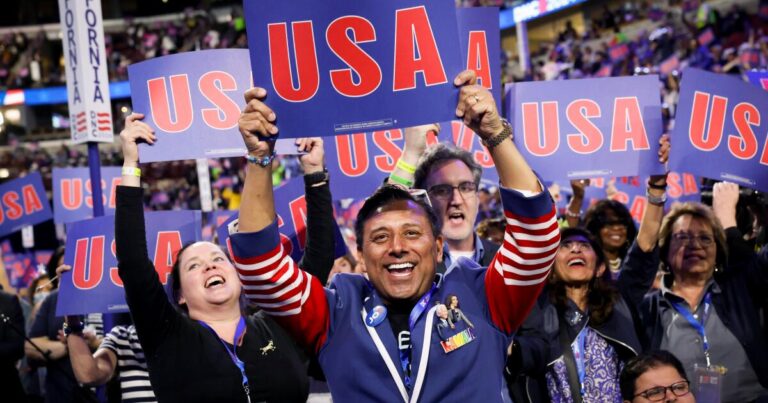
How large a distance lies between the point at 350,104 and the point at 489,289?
673 mm

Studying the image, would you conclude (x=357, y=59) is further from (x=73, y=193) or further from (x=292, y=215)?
(x=73, y=193)

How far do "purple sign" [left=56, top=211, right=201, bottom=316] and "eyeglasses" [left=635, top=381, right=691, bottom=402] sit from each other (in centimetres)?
212

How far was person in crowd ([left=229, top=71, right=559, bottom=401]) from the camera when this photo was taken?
217 centimetres

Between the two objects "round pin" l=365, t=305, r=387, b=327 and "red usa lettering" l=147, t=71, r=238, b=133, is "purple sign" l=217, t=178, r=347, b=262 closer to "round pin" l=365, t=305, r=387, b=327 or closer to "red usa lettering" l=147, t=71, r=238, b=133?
"red usa lettering" l=147, t=71, r=238, b=133

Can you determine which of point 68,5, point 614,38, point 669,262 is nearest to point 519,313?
point 669,262

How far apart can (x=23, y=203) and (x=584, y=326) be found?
561cm

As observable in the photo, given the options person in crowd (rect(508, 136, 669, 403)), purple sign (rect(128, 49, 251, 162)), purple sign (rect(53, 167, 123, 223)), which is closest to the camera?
person in crowd (rect(508, 136, 669, 403))

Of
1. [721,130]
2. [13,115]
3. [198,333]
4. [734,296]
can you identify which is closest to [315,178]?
[198,333]

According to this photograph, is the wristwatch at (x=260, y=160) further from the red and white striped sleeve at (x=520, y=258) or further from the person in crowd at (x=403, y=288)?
the red and white striped sleeve at (x=520, y=258)

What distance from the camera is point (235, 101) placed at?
4.19m

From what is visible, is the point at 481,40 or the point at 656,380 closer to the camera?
the point at 656,380

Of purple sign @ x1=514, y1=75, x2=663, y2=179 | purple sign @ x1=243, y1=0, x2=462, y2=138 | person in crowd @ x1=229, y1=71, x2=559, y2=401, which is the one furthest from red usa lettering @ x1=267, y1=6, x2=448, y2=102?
purple sign @ x1=514, y1=75, x2=663, y2=179

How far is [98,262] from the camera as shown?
418cm

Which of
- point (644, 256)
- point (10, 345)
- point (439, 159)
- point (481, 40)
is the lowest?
point (10, 345)
